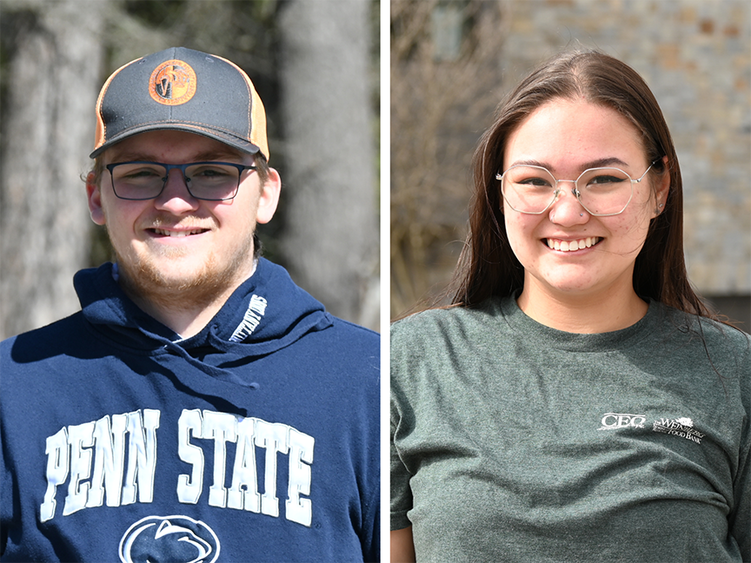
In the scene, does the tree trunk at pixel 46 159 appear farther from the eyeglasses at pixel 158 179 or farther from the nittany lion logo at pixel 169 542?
the nittany lion logo at pixel 169 542

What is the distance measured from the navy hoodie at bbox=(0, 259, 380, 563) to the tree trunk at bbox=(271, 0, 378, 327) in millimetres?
4526

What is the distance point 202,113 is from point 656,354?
3.66 feet

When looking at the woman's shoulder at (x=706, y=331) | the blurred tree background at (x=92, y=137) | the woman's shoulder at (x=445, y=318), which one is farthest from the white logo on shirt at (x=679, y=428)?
the blurred tree background at (x=92, y=137)

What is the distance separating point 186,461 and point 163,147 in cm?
68

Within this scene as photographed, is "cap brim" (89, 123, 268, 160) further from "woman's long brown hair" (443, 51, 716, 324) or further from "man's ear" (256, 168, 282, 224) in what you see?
"woman's long brown hair" (443, 51, 716, 324)

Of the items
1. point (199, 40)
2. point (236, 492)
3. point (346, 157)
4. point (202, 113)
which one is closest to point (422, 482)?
point (236, 492)

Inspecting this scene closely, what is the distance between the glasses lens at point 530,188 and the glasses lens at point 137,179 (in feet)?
2.49

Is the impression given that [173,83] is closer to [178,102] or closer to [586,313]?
[178,102]

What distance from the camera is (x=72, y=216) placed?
668 centimetres

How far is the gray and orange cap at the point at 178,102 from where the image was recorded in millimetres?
1809

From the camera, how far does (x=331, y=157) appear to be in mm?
6750

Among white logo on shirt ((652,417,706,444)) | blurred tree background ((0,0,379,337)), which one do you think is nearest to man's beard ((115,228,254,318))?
white logo on shirt ((652,417,706,444))

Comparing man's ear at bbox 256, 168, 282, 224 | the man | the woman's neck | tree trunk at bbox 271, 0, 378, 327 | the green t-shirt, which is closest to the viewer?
the green t-shirt

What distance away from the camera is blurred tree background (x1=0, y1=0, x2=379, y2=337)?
21.5ft
